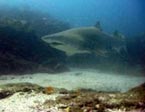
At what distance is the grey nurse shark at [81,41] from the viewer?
8641 millimetres

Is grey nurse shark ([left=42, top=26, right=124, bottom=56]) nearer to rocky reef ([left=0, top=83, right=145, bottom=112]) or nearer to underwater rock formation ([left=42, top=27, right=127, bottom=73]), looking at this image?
underwater rock formation ([left=42, top=27, right=127, bottom=73])

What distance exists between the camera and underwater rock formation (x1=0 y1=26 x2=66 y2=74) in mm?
11180

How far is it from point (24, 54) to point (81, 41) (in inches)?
159

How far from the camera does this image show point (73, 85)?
8969 mm

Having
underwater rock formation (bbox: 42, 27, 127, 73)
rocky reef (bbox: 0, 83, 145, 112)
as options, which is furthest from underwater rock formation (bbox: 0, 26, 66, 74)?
rocky reef (bbox: 0, 83, 145, 112)

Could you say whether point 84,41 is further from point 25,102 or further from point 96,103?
point 96,103

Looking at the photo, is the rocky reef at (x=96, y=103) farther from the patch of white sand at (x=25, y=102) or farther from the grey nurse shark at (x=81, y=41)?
the grey nurse shark at (x=81, y=41)

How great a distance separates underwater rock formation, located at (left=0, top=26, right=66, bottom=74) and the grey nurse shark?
9.56 feet

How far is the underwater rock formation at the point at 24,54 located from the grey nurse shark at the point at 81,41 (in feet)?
9.56

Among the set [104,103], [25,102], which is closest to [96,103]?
[104,103]

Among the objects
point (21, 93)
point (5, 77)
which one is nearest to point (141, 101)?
point (21, 93)

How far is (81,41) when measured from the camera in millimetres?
8953

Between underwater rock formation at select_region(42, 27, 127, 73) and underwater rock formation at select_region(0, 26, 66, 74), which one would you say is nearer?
underwater rock formation at select_region(42, 27, 127, 73)

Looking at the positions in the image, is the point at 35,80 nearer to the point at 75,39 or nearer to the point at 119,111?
the point at 75,39
